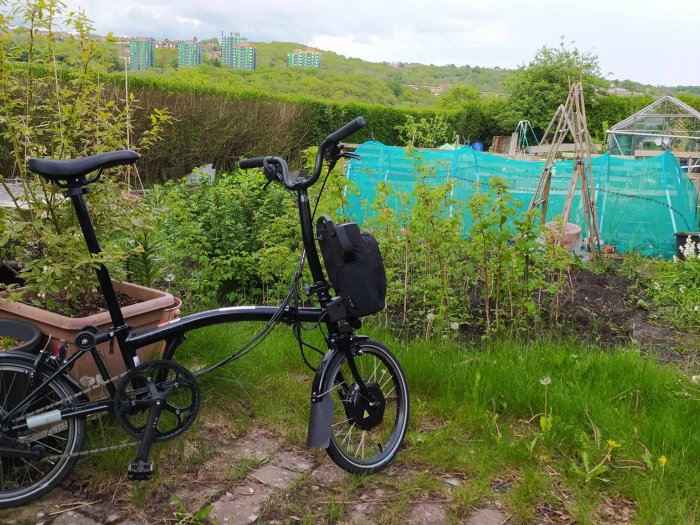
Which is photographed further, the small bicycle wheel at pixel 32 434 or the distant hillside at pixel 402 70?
the distant hillside at pixel 402 70

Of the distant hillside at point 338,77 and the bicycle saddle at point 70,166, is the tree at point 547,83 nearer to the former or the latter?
the distant hillside at point 338,77

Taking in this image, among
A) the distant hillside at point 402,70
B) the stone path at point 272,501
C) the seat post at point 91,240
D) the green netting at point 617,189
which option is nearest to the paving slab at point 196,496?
the stone path at point 272,501

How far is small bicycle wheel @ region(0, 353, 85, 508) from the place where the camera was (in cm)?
240

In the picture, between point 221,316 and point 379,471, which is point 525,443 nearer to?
point 379,471

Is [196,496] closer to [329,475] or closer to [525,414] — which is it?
[329,475]

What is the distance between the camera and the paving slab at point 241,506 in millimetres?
2369

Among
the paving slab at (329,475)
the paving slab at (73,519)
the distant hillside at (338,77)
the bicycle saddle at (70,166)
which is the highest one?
the distant hillside at (338,77)

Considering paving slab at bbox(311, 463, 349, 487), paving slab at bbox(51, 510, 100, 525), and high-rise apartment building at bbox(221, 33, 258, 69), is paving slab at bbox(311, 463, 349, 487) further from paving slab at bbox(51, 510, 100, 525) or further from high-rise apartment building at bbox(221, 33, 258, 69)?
high-rise apartment building at bbox(221, 33, 258, 69)

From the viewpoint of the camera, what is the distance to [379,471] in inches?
107

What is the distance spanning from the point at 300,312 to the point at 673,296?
415 centimetres

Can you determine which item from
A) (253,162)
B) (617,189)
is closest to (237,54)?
(617,189)

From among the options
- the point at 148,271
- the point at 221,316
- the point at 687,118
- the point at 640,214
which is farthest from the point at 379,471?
the point at 687,118

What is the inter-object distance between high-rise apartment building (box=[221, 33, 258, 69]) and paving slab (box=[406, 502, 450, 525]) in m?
23.2

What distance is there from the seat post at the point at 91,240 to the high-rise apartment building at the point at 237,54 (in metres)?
22.6
